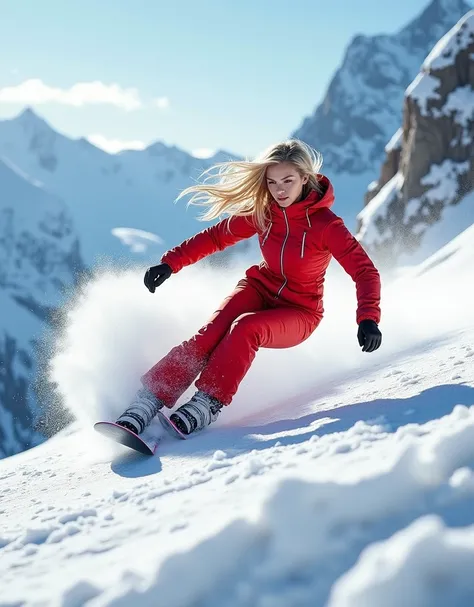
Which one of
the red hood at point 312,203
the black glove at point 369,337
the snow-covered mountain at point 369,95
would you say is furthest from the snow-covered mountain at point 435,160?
the snow-covered mountain at point 369,95

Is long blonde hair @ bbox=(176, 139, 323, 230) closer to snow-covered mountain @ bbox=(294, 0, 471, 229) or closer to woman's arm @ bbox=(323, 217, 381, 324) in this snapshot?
woman's arm @ bbox=(323, 217, 381, 324)

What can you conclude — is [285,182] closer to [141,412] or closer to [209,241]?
[209,241]

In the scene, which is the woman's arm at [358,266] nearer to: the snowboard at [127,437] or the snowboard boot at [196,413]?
the snowboard boot at [196,413]

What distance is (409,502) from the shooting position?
1449mm

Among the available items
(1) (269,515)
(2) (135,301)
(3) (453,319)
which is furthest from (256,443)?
(3) (453,319)

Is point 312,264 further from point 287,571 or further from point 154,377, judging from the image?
point 287,571

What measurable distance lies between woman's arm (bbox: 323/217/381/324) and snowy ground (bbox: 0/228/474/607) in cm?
43

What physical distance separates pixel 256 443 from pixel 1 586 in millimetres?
1301

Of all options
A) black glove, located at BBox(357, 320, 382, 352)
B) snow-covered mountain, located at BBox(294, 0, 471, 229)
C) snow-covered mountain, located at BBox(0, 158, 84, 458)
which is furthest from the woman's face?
snow-covered mountain, located at BBox(294, 0, 471, 229)

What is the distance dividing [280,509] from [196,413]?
1768 mm

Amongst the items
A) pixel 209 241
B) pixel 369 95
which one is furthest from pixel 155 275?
pixel 369 95

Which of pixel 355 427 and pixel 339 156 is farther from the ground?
pixel 339 156

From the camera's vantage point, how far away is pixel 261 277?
4074 mm

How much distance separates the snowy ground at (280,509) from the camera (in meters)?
1.28
